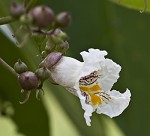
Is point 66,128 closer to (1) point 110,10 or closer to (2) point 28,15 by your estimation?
(1) point 110,10

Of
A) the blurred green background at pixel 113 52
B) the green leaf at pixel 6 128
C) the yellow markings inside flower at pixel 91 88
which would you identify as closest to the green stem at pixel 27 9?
the yellow markings inside flower at pixel 91 88

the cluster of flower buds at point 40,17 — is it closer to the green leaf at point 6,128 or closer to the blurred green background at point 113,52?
the blurred green background at point 113,52

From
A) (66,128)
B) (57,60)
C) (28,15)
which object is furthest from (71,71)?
(66,128)

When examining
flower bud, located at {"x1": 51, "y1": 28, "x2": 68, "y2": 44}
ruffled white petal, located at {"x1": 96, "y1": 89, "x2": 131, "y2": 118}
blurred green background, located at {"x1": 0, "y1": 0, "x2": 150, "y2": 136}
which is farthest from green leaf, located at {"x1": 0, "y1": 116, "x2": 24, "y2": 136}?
flower bud, located at {"x1": 51, "y1": 28, "x2": 68, "y2": 44}

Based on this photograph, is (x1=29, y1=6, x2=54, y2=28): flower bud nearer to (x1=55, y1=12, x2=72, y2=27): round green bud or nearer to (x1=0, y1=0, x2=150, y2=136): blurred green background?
(x1=55, y1=12, x2=72, y2=27): round green bud

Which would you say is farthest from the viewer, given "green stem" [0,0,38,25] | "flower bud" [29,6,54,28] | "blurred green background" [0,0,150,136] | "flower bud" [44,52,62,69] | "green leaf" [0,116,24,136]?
"green leaf" [0,116,24,136]

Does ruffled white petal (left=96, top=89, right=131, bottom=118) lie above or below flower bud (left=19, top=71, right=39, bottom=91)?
below

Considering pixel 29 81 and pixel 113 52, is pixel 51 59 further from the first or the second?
pixel 113 52
